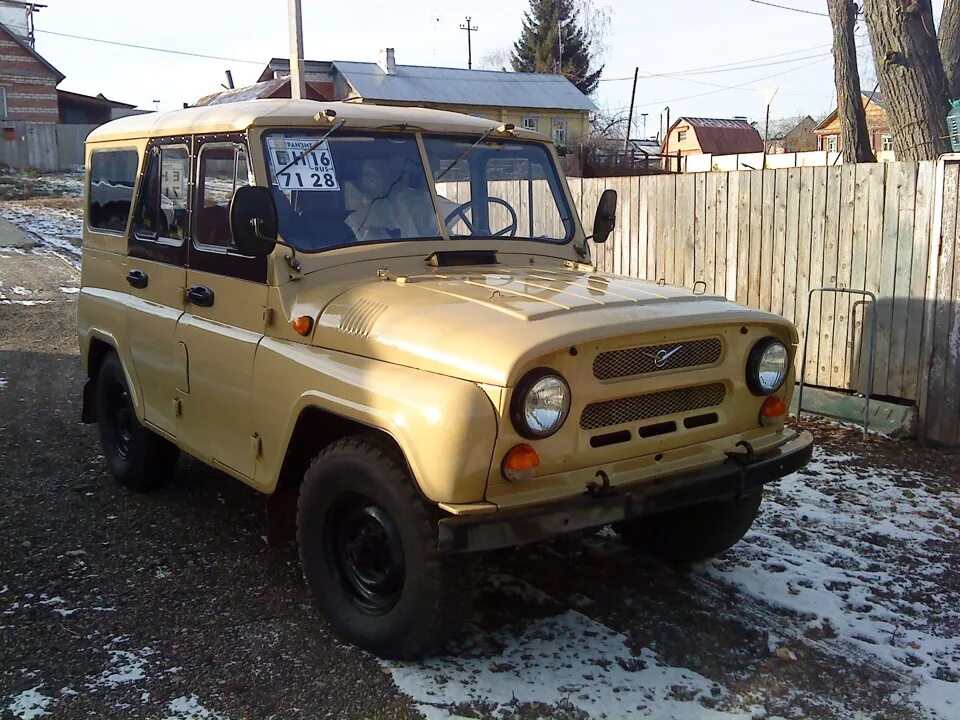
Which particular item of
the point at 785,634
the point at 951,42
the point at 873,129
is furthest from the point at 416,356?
the point at 873,129

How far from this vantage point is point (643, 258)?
9320 mm

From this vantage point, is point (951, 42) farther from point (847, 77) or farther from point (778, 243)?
point (778, 243)

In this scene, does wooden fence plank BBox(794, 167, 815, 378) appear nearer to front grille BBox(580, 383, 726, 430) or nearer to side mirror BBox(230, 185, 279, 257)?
front grille BBox(580, 383, 726, 430)

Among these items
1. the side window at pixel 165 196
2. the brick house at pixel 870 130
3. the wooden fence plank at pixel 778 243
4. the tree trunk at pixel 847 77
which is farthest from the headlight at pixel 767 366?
the brick house at pixel 870 130

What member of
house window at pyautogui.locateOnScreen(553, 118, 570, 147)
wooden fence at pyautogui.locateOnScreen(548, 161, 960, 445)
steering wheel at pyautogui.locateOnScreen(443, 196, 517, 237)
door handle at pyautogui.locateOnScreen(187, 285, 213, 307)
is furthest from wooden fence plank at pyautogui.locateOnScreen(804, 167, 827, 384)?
house window at pyautogui.locateOnScreen(553, 118, 570, 147)

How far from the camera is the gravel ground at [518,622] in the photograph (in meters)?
3.36

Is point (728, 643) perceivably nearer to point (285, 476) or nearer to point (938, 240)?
point (285, 476)

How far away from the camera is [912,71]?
28.1 ft

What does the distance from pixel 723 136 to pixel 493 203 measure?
6255 centimetres

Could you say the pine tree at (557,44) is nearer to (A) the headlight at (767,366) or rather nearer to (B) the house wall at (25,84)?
(B) the house wall at (25,84)

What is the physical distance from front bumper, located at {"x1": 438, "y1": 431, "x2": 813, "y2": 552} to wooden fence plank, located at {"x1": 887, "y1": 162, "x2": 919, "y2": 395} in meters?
3.37

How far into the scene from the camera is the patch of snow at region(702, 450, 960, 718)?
12.2ft

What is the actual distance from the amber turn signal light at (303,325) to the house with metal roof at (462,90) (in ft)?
118

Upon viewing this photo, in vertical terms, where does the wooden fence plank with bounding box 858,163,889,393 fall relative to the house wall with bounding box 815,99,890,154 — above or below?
below
